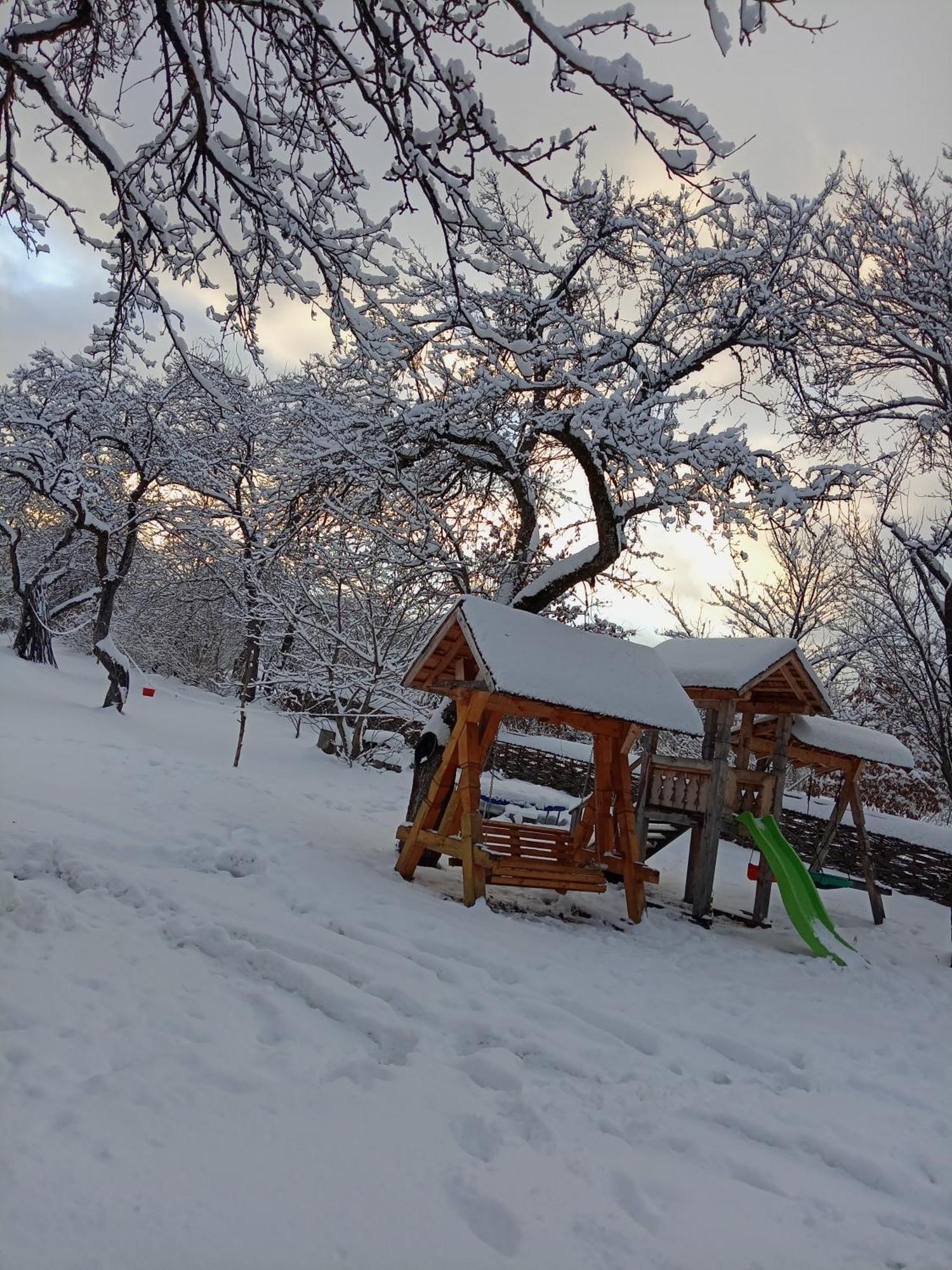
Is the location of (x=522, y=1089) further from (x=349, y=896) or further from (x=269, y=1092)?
(x=349, y=896)

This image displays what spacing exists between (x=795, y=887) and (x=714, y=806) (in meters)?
1.09

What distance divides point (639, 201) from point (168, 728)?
1224cm

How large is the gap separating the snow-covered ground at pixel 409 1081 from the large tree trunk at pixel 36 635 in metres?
15.0

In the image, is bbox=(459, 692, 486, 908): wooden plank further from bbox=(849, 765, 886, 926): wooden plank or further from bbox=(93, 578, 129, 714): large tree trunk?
bbox=(93, 578, 129, 714): large tree trunk

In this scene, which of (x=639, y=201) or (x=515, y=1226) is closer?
(x=515, y=1226)

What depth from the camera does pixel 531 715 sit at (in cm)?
676

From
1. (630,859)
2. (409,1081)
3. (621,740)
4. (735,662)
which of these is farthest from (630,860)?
(409,1081)

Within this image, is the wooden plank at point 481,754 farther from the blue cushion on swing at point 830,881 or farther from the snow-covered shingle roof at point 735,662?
the blue cushion on swing at point 830,881

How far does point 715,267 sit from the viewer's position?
823 cm

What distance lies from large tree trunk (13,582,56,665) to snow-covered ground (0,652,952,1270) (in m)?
15.0

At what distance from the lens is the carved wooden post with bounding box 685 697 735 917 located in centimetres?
788

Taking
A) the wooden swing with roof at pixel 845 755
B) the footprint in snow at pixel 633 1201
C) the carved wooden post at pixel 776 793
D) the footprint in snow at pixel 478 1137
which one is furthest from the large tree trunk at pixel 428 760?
the footprint in snow at pixel 633 1201

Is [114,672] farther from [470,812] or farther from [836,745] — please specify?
[836,745]

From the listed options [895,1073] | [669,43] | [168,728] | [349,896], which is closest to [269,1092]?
[349,896]
